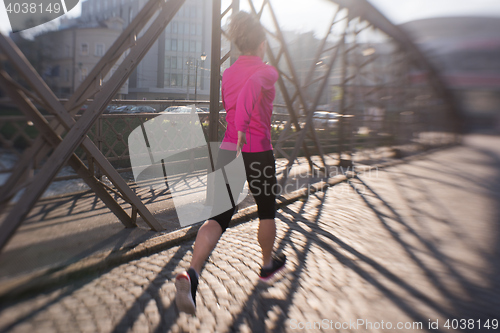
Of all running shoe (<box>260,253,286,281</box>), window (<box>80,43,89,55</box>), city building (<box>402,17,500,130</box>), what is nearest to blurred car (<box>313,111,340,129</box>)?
city building (<box>402,17,500,130</box>)

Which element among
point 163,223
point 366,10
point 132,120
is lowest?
point 163,223

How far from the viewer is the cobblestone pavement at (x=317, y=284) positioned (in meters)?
2.10

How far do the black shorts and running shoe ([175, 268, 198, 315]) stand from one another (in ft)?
1.41

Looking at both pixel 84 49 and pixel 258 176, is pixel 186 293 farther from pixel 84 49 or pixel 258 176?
pixel 84 49

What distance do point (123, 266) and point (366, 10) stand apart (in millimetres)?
6664

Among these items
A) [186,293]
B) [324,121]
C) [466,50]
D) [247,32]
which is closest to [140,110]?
[324,121]

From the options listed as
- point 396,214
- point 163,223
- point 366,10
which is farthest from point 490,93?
point 163,223

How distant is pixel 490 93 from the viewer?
46.7 ft

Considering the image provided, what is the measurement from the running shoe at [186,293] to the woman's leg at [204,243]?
0.08m

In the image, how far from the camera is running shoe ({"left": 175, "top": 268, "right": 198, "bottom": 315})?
2023 mm

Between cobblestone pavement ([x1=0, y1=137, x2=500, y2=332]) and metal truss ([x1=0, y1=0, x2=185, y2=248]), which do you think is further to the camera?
metal truss ([x1=0, y1=0, x2=185, y2=248])

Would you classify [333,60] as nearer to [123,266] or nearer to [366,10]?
[366,10]

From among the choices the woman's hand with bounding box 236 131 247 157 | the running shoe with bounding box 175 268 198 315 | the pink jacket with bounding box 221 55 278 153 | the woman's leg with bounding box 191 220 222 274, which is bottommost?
the running shoe with bounding box 175 268 198 315

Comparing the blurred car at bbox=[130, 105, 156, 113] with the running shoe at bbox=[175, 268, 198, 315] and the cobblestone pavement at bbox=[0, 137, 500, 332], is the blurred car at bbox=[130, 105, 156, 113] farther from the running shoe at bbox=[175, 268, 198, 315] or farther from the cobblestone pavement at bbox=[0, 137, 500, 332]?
the running shoe at bbox=[175, 268, 198, 315]
